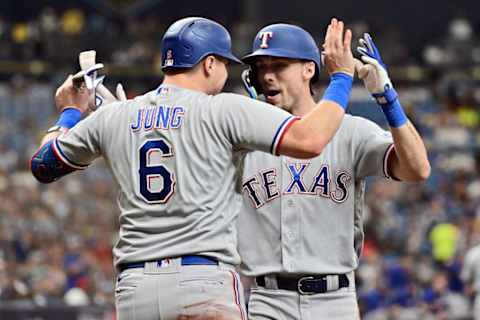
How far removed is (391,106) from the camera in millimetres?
4680

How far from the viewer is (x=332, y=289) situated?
485 cm

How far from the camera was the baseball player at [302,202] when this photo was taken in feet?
15.9

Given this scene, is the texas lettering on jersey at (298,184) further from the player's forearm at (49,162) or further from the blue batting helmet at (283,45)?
the player's forearm at (49,162)

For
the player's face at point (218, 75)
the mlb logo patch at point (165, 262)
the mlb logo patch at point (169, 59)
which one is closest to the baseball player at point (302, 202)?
the player's face at point (218, 75)

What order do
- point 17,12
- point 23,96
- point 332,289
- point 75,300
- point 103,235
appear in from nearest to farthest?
point 332,289 → point 75,300 → point 103,235 → point 23,96 → point 17,12

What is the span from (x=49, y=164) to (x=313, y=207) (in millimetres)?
1236

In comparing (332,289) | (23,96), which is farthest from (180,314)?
(23,96)

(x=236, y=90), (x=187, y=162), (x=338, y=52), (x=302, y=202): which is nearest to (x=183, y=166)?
(x=187, y=162)

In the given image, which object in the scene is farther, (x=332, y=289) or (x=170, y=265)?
(x=332, y=289)

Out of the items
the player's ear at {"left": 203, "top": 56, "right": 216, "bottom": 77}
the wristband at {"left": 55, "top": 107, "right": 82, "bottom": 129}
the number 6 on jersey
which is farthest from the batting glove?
the wristband at {"left": 55, "top": 107, "right": 82, "bottom": 129}

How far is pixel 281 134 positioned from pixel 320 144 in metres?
0.15

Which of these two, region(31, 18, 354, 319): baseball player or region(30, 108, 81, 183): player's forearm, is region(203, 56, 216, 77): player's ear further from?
region(30, 108, 81, 183): player's forearm

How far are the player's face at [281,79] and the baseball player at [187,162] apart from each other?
78cm

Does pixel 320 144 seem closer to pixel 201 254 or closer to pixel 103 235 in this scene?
pixel 201 254
